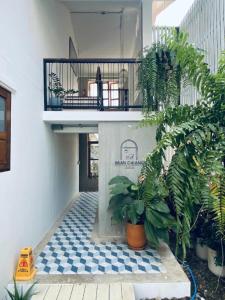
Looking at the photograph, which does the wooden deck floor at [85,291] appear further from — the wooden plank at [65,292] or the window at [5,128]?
the window at [5,128]

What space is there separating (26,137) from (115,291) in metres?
2.37

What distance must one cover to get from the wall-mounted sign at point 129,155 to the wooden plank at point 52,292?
2285 millimetres

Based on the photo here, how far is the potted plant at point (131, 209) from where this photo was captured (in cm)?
381

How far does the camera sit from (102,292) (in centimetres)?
280

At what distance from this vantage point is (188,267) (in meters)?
3.71

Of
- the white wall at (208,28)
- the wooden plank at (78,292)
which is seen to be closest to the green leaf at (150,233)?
the wooden plank at (78,292)

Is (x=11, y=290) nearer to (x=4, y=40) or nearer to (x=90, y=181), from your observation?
(x=4, y=40)

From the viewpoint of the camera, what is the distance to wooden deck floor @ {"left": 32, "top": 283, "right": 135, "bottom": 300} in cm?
270

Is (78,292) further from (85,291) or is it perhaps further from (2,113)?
(2,113)

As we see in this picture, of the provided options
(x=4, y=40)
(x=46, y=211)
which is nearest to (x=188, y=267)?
(x=46, y=211)

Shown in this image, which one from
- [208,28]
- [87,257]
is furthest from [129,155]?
[208,28]

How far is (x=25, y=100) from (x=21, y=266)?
7.35 ft

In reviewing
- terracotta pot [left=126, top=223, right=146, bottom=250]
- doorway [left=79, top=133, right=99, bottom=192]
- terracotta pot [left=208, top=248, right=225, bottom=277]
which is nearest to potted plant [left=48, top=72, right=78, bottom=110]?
terracotta pot [left=126, top=223, right=146, bottom=250]

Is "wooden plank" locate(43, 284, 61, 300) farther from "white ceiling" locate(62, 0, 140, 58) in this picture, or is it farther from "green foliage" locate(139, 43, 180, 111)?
"white ceiling" locate(62, 0, 140, 58)
